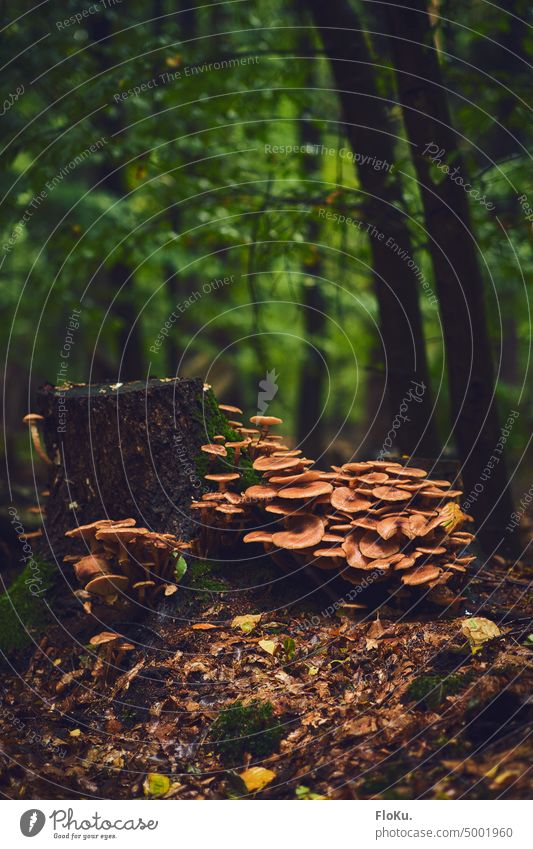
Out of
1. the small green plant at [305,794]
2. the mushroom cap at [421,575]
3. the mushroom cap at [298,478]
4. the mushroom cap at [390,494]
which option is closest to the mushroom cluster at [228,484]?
the mushroom cap at [298,478]

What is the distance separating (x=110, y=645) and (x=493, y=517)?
4.12m

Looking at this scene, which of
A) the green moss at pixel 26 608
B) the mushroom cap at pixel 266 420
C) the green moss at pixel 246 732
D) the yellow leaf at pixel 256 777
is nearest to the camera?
the yellow leaf at pixel 256 777

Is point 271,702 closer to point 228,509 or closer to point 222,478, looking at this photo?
point 228,509

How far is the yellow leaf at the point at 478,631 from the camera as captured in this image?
15.9ft

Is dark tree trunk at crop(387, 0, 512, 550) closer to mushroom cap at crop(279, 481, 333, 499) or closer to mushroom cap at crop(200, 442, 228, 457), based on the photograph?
mushroom cap at crop(279, 481, 333, 499)

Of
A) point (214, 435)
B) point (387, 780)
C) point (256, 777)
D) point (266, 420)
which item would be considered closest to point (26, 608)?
point (214, 435)

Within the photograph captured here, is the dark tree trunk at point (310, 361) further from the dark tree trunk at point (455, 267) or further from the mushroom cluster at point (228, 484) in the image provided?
the mushroom cluster at point (228, 484)

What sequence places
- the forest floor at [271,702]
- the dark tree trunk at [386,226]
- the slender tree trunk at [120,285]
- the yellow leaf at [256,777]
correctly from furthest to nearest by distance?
1. the slender tree trunk at [120,285]
2. the dark tree trunk at [386,226]
3. the yellow leaf at [256,777]
4. the forest floor at [271,702]

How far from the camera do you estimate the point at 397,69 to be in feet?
22.1

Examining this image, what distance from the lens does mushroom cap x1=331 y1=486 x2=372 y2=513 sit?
5.12 metres

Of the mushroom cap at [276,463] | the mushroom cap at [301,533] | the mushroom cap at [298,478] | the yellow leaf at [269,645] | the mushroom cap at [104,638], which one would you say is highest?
the mushroom cap at [276,463]

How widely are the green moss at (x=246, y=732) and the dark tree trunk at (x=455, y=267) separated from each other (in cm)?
350
